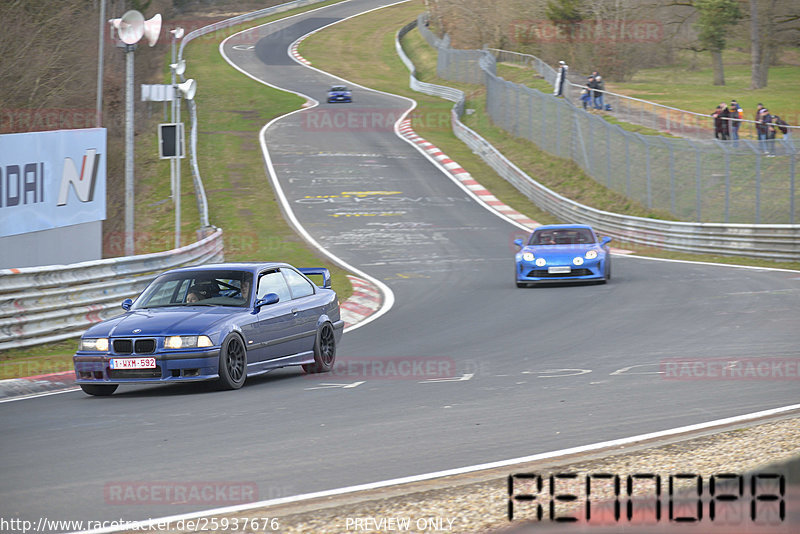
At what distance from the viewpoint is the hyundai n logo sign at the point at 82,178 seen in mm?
17516

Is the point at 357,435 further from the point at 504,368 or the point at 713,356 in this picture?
the point at 713,356

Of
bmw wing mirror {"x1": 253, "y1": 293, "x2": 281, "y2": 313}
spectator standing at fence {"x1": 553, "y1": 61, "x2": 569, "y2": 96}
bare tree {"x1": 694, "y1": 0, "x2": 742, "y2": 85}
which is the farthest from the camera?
bare tree {"x1": 694, "y1": 0, "x2": 742, "y2": 85}

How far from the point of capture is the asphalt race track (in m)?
7.07

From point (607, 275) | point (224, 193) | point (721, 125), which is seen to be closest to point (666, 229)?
point (721, 125)

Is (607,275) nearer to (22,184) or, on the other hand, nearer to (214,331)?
(22,184)

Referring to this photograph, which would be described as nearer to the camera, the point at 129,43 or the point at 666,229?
the point at 129,43

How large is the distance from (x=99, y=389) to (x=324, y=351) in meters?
2.80

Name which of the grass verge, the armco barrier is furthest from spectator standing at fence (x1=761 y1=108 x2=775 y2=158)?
the armco barrier

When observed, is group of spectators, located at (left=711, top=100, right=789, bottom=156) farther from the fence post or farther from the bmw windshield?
the bmw windshield

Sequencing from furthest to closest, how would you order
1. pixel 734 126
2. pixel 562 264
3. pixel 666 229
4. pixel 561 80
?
pixel 561 80, pixel 734 126, pixel 666 229, pixel 562 264

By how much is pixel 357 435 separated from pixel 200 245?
45.5ft

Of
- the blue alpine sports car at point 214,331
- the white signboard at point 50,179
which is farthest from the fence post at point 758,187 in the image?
the blue alpine sports car at point 214,331

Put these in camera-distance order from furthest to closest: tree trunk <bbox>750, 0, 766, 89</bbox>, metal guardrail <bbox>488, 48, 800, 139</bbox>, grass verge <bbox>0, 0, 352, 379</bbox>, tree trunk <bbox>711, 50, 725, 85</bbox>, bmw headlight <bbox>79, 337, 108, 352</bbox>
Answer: tree trunk <bbox>711, 50, 725, 85</bbox> < tree trunk <bbox>750, 0, 766, 89</bbox> < metal guardrail <bbox>488, 48, 800, 139</bbox> < grass verge <bbox>0, 0, 352, 379</bbox> < bmw headlight <bbox>79, 337, 108, 352</bbox>

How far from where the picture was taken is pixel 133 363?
35.3 ft
